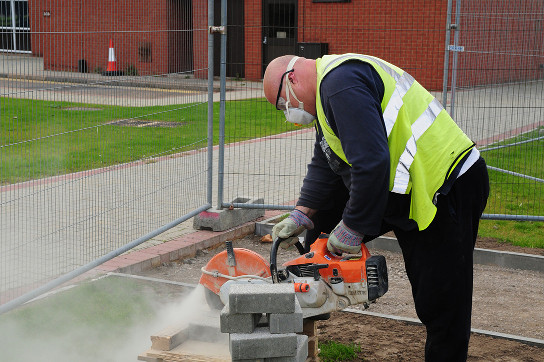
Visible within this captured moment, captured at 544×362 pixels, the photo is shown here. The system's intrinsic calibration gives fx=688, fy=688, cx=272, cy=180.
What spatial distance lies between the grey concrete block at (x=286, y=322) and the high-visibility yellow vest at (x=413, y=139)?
74 centimetres

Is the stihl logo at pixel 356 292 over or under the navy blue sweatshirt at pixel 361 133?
under

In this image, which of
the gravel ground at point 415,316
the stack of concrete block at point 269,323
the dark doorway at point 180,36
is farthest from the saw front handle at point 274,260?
the dark doorway at point 180,36

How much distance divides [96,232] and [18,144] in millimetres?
1571

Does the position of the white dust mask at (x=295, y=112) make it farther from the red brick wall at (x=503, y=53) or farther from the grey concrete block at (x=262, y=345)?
the red brick wall at (x=503, y=53)

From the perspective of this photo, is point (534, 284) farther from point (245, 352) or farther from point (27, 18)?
point (27, 18)

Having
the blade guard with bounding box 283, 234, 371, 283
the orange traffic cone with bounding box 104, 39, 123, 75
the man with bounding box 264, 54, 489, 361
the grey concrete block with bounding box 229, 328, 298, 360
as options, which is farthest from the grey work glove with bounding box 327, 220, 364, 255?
the orange traffic cone with bounding box 104, 39, 123, 75

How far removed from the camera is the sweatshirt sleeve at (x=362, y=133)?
3057 millimetres

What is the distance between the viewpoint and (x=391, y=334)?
475cm

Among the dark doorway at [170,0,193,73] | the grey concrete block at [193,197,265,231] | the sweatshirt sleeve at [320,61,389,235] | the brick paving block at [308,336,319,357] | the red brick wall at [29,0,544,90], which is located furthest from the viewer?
the grey concrete block at [193,197,265,231]

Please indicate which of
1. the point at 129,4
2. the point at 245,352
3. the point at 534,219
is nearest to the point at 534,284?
the point at 534,219

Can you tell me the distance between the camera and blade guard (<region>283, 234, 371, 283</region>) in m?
3.53

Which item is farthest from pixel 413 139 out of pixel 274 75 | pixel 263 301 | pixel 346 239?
pixel 263 301

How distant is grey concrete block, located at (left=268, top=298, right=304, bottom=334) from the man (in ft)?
1.32

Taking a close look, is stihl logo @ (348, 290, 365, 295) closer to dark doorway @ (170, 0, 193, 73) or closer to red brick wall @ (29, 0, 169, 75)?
red brick wall @ (29, 0, 169, 75)
